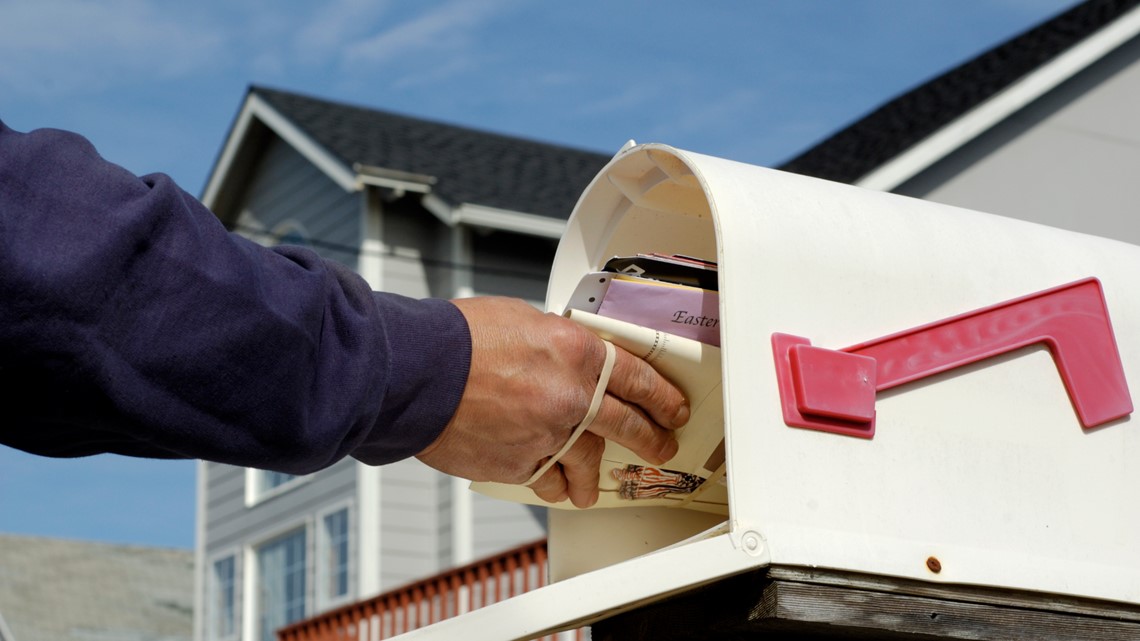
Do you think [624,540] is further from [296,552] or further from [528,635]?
[296,552]

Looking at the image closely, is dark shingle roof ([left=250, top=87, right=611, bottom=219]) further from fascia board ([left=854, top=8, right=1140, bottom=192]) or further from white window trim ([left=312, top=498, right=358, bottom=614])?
fascia board ([left=854, top=8, right=1140, bottom=192])

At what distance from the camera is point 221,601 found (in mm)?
13289

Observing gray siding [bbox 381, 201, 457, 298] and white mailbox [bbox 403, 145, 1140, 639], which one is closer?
white mailbox [bbox 403, 145, 1140, 639]

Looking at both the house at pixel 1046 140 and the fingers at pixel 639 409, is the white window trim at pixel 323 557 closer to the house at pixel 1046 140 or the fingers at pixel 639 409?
the house at pixel 1046 140

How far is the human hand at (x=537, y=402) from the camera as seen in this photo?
5.59 ft

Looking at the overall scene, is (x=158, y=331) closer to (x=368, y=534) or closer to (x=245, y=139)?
(x=368, y=534)

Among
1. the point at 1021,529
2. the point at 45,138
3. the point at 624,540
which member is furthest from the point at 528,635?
the point at 45,138

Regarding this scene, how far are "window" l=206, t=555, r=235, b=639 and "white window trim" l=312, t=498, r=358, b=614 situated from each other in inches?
71.4

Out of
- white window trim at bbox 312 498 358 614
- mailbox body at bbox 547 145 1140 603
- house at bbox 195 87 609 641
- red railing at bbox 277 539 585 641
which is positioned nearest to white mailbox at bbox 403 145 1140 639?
mailbox body at bbox 547 145 1140 603

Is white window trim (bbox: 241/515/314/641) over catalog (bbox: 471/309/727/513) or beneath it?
over

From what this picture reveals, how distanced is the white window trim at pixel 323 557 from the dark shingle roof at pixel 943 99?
180 inches

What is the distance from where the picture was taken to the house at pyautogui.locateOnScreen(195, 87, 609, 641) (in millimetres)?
11070

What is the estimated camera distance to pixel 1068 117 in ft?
27.9

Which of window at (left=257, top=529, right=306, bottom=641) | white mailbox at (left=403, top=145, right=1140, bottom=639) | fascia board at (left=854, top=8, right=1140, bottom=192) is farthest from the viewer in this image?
window at (left=257, top=529, right=306, bottom=641)
